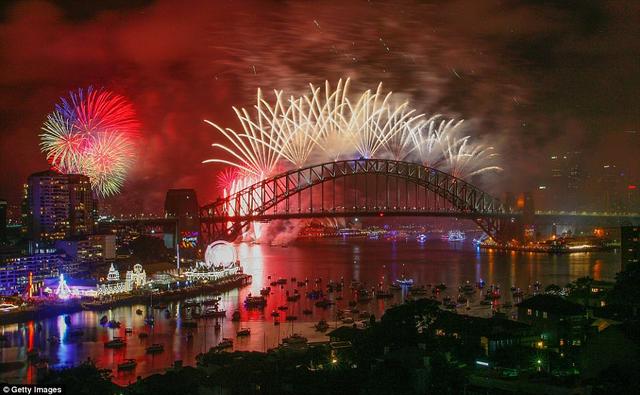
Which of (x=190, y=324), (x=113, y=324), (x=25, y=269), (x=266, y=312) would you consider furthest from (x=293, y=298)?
(x=25, y=269)

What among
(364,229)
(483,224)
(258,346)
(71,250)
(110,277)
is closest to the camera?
(258,346)

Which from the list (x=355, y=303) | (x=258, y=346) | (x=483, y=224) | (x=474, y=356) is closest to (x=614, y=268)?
(x=355, y=303)

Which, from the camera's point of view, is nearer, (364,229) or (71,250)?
(71,250)

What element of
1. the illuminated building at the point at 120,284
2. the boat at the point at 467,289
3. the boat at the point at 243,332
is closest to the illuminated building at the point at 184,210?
the illuminated building at the point at 120,284

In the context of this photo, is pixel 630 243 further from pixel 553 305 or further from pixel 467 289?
pixel 553 305

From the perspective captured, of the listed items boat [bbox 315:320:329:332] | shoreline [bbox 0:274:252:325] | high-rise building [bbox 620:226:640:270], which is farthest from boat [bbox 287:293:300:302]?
high-rise building [bbox 620:226:640:270]

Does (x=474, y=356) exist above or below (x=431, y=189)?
below

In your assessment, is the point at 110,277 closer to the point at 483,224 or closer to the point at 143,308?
the point at 143,308
